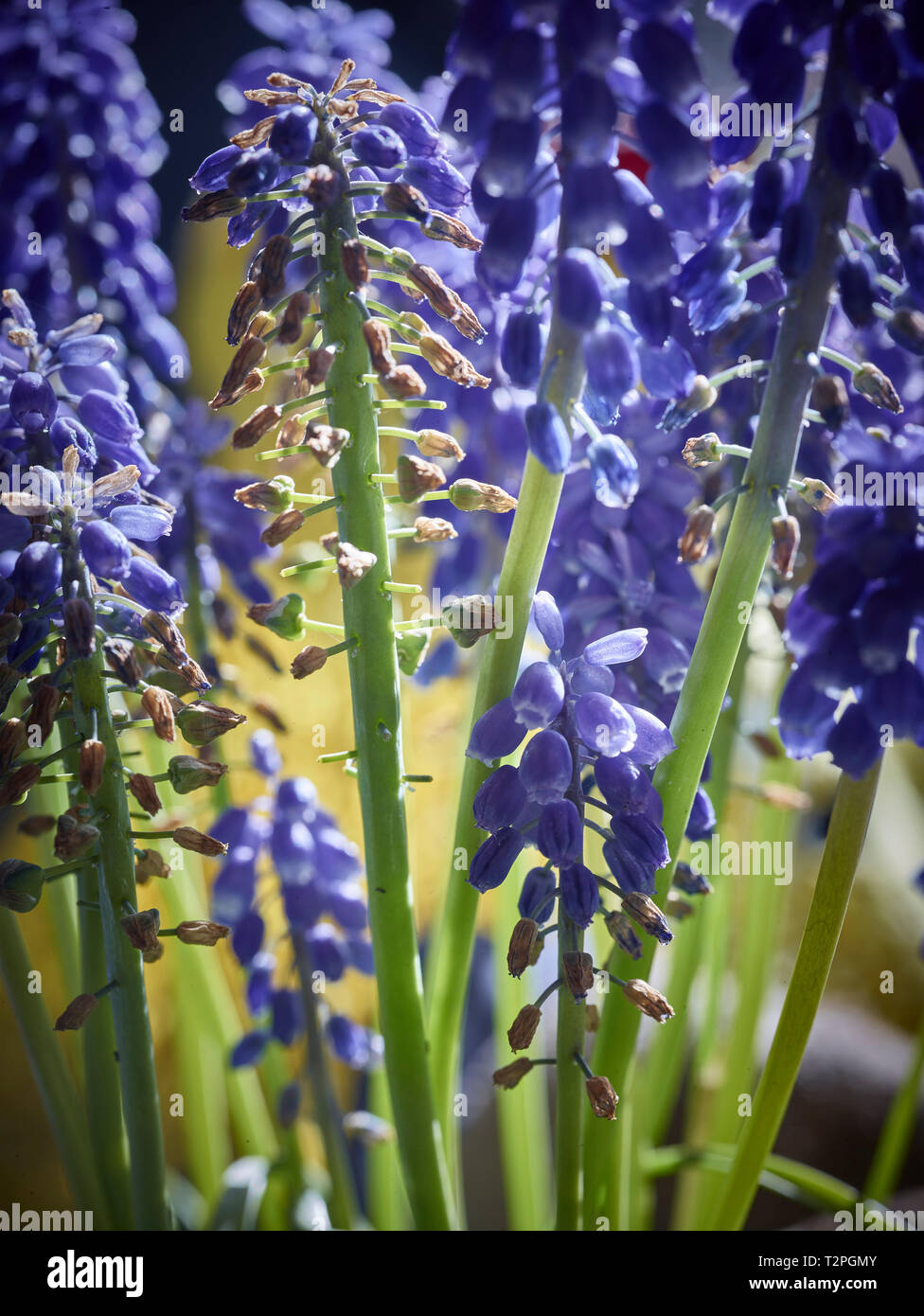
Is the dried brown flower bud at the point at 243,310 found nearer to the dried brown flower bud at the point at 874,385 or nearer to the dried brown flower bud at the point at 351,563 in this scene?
the dried brown flower bud at the point at 351,563

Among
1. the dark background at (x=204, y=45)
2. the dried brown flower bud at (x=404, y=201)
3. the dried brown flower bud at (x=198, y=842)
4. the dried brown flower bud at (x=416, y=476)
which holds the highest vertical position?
the dark background at (x=204, y=45)

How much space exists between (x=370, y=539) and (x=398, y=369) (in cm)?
13

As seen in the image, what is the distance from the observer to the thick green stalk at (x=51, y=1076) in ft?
2.92

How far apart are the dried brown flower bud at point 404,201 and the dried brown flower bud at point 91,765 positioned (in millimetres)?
433

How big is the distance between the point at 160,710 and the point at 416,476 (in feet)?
0.83

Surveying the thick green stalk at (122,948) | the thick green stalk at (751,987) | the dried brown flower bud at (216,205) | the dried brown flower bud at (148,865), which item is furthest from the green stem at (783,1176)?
the dried brown flower bud at (216,205)

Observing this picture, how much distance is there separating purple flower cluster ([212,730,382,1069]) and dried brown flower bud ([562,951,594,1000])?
1.18 ft

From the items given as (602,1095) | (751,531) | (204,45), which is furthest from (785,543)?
(204,45)

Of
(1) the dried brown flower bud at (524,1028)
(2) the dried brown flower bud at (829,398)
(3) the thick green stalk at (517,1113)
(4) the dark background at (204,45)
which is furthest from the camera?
(3) the thick green stalk at (517,1113)

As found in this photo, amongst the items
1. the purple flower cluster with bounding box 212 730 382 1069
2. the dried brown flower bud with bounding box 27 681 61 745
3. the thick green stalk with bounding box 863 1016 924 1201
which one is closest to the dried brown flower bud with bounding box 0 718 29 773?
the dried brown flower bud with bounding box 27 681 61 745
